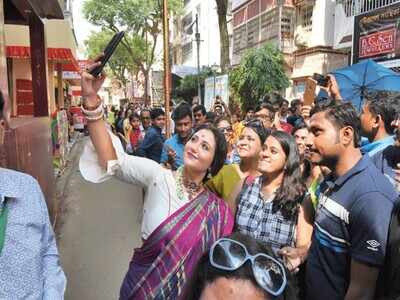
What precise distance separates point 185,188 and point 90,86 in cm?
72

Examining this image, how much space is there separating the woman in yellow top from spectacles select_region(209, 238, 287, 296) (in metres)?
1.60

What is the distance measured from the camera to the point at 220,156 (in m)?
2.46

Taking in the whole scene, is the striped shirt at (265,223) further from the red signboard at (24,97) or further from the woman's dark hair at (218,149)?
the red signboard at (24,97)

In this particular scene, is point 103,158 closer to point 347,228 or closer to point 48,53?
point 347,228

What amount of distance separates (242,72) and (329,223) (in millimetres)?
14244

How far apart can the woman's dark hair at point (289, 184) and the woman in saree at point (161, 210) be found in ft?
1.46

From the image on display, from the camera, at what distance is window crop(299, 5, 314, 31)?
774 inches

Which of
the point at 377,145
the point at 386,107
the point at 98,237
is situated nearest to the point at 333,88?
the point at 386,107

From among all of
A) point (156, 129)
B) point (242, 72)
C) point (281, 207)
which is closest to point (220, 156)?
point (281, 207)

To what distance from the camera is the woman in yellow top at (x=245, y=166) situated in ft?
9.17

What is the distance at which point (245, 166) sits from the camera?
329 cm

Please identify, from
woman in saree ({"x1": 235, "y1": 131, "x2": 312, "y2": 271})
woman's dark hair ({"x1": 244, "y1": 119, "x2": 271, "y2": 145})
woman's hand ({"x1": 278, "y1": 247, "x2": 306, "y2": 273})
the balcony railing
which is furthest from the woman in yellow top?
the balcony railing

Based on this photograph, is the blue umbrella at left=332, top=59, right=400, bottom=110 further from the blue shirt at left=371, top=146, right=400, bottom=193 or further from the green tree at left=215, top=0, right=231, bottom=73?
the green tree at left=215, top=0, right=231, bottom=73

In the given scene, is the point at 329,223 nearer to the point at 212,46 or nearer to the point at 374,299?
the point at 374,299
